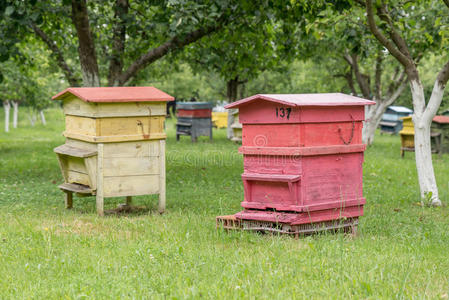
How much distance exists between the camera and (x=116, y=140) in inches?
325

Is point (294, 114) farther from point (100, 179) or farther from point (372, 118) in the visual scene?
point (372, 118)

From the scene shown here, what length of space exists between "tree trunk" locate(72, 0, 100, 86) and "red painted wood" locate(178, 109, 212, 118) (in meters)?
14.3

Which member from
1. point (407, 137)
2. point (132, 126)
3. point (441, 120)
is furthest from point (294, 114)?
point (441, 120)

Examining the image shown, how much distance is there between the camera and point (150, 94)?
8453 millimetres

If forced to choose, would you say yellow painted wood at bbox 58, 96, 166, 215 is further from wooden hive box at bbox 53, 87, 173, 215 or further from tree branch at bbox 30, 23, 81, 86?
tree branch at bbox 30, 23, 81, 86

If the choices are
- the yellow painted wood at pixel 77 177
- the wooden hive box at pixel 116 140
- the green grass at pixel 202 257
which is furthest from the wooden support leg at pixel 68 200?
the wooden hive box at pixel 116 140

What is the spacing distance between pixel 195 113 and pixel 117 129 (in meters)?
19.3

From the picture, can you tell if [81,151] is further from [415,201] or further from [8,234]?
[415,201]

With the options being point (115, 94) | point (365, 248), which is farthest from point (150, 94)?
point (365, 248)

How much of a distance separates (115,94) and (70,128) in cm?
111

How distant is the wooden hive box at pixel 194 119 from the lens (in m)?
27.4

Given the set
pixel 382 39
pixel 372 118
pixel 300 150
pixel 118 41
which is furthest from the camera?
pixel 372 118

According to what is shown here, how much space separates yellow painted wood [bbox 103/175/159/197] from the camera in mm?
8422

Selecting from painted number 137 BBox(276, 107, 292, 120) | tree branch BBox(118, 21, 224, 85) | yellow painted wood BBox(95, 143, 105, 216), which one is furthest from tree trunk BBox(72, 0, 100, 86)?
painted number 137 BBox(276, 107, 292, 120)
